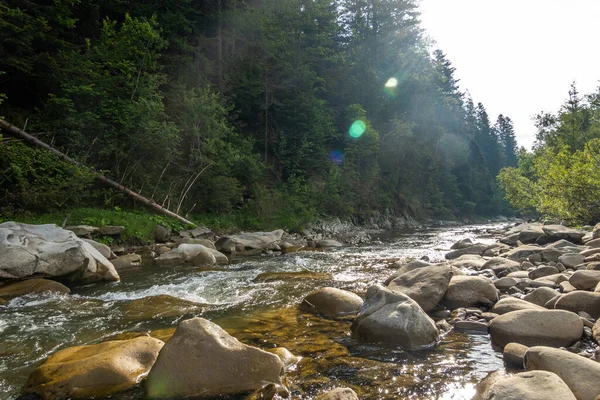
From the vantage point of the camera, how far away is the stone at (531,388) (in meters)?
2.84

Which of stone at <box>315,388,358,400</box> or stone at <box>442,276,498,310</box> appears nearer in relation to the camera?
stone at <box>315,388,358,400</box>

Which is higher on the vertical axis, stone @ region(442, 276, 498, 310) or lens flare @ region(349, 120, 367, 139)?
lens flare @ region(349, 120, 367, 139)

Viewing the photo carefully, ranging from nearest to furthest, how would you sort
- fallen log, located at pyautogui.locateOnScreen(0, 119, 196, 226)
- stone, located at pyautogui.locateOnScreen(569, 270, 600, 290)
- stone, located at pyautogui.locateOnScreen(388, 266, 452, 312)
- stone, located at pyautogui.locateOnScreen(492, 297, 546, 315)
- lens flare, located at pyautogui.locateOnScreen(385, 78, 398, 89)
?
stone, located at pyautogui.locateOnScreen(492, 297, 546, 315), stone, located at pyautogui.locateOnScreen(569, 270, 600, 290), stone, located at pyautogui.locateOnScreen(388, 266, 452, 312), fallen log, located at pyautogui.locateOnScreen(0, 119, 196, 226), lens flare, located at pyautogui.locateOnScreen(385, 78, 398, 89)

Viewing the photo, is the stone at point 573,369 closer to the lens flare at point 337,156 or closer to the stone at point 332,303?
the stone at point 332,303

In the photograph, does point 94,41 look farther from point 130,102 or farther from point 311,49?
point 311,49

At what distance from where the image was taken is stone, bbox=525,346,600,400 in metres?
3.11

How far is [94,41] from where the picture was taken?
19.4 meters

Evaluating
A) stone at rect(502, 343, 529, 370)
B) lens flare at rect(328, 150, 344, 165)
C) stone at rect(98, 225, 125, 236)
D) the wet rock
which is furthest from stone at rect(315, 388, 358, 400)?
lens flare at rect(328, 150, 344, 165)

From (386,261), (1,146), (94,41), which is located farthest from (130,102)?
(386,261)

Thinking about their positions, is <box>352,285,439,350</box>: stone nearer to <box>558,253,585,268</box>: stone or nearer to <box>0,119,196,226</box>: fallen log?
<box>558,253,585,268</box>: stone

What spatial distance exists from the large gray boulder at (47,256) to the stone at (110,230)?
163 inches

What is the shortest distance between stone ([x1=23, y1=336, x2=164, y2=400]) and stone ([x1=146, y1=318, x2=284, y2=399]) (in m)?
0.34

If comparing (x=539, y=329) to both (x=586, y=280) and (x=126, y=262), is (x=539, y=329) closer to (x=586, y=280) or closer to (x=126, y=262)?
(x=586, y=280)

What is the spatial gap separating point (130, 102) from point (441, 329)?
51.5ft
